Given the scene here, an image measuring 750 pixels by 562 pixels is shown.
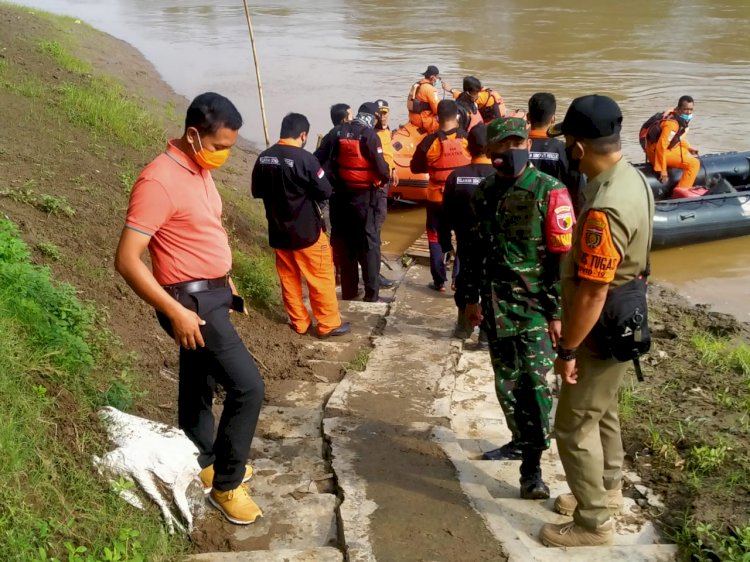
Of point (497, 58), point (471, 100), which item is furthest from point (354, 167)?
point (497, 58)

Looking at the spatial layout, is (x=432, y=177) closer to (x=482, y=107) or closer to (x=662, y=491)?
(x=662, y=491)

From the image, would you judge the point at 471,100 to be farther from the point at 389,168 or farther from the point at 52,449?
the point at 52,449

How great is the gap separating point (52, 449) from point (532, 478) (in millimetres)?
2048

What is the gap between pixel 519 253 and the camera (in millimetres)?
3477

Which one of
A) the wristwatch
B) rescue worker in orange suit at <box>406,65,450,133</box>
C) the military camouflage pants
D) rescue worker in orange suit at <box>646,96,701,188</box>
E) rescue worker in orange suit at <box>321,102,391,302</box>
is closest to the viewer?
the wristwatch

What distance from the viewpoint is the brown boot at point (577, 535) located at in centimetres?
311

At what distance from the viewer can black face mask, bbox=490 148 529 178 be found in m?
3.43

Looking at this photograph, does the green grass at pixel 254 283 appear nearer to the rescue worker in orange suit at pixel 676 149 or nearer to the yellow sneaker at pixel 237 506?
the yellow sneaker at pixel 237 506

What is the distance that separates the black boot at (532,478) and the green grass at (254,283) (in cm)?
317

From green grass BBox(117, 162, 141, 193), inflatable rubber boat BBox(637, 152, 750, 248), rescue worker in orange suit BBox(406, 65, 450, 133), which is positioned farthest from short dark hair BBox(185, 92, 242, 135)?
rescue worker in orange suit BBox(406, 65, 450, 133)

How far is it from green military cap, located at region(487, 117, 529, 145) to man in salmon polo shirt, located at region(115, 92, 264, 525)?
120cm

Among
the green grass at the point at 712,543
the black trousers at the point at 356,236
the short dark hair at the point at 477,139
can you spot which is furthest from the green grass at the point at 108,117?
the green grass at the point at 712,543

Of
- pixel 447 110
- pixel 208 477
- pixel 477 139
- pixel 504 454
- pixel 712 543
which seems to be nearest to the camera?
pixel 712 543

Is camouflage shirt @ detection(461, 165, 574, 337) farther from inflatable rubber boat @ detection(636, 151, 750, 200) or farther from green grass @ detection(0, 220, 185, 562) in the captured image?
inflatable rubber boat @ detection(636, 151, 750, 200)
